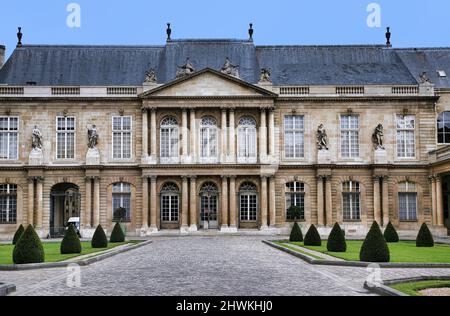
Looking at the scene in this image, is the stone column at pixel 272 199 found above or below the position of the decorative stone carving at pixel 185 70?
below

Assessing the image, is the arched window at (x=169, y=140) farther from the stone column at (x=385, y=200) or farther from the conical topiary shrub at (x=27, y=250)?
the conical topiary shrub at (x=27, y=250)

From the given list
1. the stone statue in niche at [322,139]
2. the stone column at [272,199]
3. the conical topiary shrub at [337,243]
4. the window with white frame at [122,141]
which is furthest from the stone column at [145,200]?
the conical topiary shrub at [337,243]

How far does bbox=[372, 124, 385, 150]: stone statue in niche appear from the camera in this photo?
41219 millimetres

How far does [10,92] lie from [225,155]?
14.2 metres

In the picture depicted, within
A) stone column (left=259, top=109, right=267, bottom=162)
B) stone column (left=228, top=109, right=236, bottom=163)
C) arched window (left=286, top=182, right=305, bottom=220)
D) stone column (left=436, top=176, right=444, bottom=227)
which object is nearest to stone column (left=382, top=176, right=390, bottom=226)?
stone column (left=436, top=176, right=444, bottom=227)

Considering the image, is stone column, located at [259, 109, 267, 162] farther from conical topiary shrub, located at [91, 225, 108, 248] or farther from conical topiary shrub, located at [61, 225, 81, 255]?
conical topiary shrub, located at [61, 225, 81, 255]

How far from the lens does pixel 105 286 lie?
44.9ft

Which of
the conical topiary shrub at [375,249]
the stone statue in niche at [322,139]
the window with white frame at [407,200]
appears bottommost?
the conical topiary shrub at [375,249]

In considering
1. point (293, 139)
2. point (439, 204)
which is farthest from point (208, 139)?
point (439, 204)

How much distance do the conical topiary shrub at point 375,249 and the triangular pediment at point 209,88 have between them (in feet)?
75.5

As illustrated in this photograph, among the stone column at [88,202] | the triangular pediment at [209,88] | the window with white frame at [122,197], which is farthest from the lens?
the window with white frame at [122,197]

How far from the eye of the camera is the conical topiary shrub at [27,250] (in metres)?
18.4

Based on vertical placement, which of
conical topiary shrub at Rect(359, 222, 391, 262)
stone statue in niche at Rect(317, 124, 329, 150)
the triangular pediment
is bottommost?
conical topiary shrub at Rect(359, 222, 391, 262)

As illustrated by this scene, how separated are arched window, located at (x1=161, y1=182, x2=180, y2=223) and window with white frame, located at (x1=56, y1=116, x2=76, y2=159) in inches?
250
